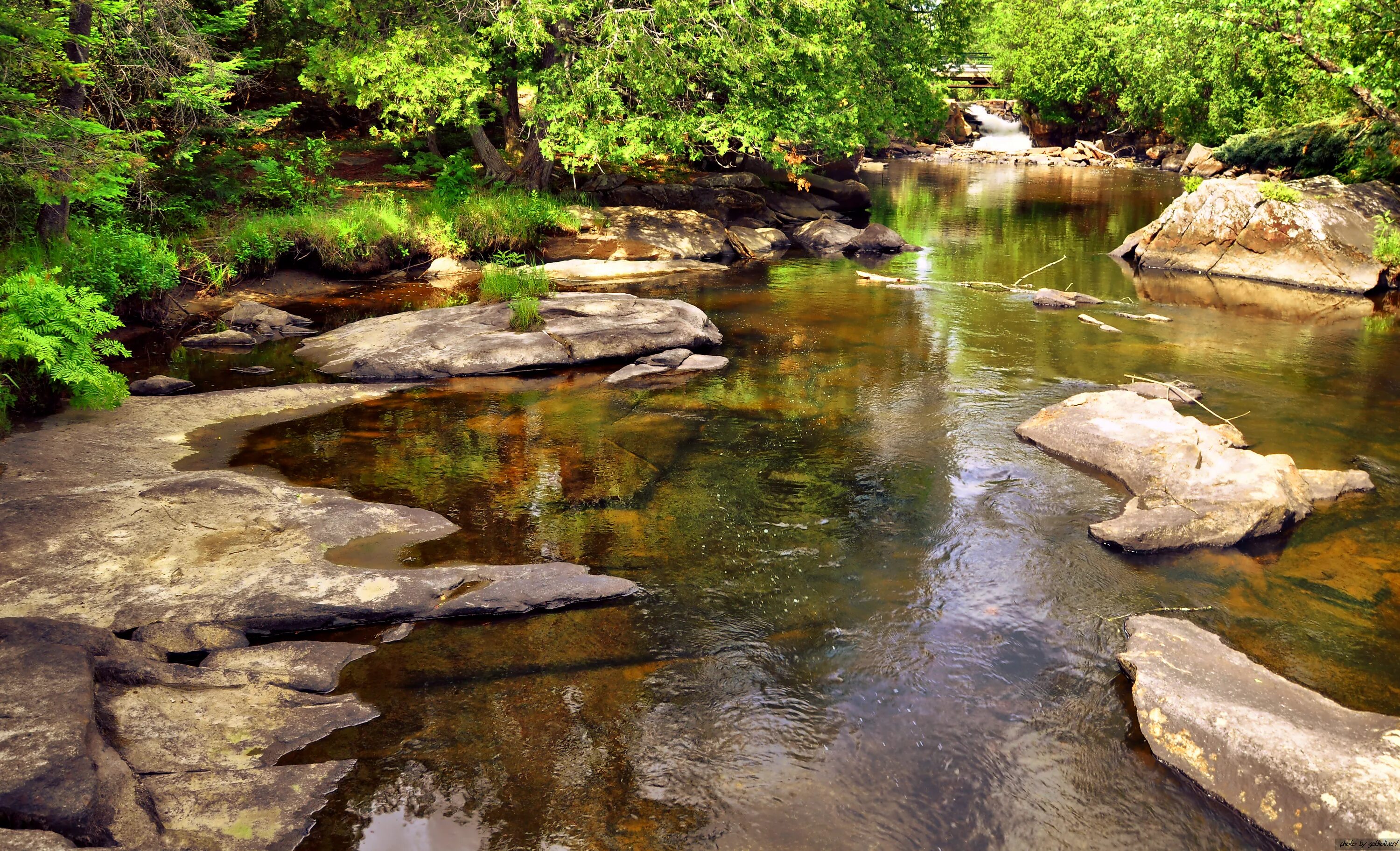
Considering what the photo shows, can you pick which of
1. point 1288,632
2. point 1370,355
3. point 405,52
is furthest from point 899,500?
point 405,52

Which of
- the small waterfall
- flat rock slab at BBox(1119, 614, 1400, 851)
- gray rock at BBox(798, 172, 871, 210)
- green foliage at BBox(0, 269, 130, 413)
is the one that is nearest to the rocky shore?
green foliage at BBox(0, 269, 130, 413)

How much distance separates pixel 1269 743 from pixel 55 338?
10636 mm

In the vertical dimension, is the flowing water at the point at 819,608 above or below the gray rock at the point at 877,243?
below

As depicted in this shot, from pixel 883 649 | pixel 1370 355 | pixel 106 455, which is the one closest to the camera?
pixel 883 649

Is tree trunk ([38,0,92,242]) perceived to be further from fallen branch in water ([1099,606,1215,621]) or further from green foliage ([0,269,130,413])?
fallen branch in water ([1099,606,1215,621])

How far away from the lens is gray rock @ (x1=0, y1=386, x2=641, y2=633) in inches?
245

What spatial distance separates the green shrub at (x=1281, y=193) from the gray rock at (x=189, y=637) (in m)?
21.8

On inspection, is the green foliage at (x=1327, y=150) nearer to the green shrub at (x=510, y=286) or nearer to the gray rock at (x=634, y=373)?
the gray rock at (x=634, y=373)

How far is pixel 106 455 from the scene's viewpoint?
8.52 m

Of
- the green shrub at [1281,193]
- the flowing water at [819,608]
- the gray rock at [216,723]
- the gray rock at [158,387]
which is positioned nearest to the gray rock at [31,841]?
the gray rock at [216,723]

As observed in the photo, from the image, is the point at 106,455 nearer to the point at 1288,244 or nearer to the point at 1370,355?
the point at 1370,355

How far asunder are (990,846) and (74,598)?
5.85 m

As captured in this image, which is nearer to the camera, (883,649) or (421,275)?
(883,649)

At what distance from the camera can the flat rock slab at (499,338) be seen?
12.6m
